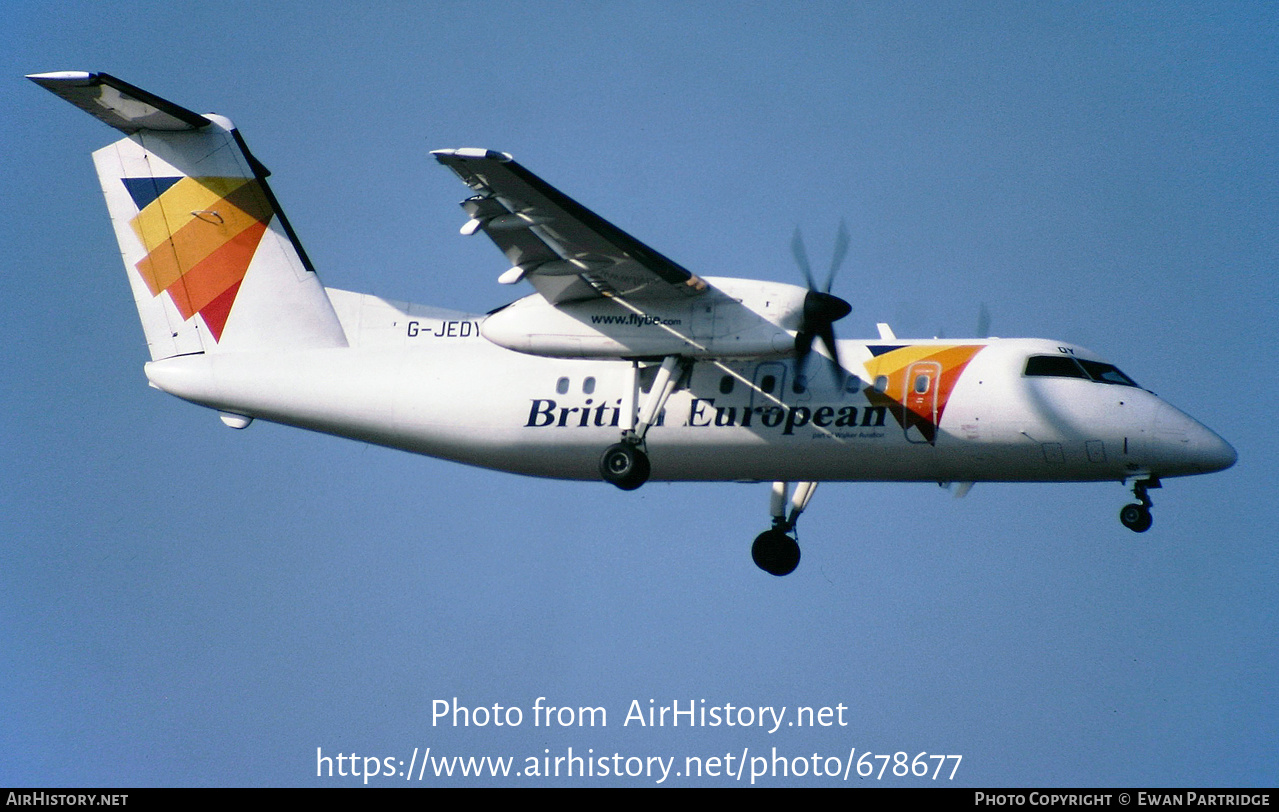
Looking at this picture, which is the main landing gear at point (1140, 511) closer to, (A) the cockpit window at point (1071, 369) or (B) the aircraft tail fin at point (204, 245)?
(A) the cockpit window at point (1071, 369)

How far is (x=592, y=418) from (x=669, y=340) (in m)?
1.63

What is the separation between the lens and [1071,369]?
17.5 metres

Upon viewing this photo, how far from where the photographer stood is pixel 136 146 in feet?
64.7

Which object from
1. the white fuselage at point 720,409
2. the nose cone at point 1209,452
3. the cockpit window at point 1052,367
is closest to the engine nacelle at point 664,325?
the white fuselage at point 720,409

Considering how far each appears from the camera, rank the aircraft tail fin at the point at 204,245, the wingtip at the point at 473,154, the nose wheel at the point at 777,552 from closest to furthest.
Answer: the wingtip at the point at 473,154 < the aircraft tail fin at the point at 204,245 < the nose wheel at the point at 777,552

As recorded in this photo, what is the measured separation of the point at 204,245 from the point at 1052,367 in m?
10.8

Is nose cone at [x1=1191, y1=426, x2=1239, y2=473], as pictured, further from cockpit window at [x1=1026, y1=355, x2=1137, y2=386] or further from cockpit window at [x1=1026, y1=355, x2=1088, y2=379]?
cockpit window at [x1=1026, y1=355, x2=1088, y2=379]

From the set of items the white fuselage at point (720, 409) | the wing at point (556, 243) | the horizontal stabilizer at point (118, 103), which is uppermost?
the horizontal stabilizer at point (118, 103)

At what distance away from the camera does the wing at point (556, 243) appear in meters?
15.9

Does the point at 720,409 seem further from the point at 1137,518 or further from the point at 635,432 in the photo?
the point at 1137,518

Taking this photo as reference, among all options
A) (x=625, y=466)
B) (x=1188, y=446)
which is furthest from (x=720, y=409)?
(x=1188, y=446)

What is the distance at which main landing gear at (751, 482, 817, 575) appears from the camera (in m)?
20.2

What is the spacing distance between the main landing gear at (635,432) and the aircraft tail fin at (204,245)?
13.3ft

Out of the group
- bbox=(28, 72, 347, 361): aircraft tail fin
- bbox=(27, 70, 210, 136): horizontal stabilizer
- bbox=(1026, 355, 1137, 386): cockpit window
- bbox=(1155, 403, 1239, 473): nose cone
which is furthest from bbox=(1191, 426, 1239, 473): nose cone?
bbox=(27, 70, 210, 136): horizontal stabilizer
